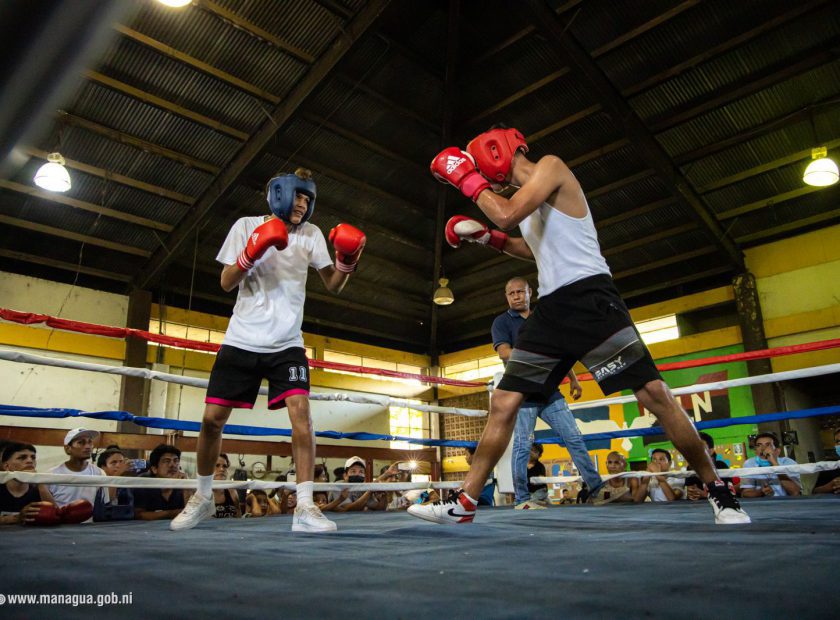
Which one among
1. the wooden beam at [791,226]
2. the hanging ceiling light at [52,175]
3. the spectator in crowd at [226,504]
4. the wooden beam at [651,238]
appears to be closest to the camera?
the spectator in crowd at [226,504]

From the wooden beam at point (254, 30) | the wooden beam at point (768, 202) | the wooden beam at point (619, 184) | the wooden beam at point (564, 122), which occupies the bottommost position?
the wooden beam at point (768, 202)

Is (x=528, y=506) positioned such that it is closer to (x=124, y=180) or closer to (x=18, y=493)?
(x=18, y=493)

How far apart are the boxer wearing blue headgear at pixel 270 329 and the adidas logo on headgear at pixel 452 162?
0.48 metres

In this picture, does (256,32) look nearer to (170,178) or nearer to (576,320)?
(170,178)

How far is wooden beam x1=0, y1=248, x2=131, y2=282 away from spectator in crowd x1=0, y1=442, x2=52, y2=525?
20.1ft

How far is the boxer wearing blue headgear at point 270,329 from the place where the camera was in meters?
2.05

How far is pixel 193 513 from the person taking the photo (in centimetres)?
209

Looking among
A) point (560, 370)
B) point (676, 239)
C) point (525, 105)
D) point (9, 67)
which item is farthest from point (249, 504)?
point (676, 239)

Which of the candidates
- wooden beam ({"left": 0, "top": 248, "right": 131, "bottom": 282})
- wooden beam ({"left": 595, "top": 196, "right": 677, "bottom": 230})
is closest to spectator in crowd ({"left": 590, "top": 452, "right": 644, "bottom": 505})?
wooden beam ({"left": 595, "top": 196, "right": 677, "bottom": 230})

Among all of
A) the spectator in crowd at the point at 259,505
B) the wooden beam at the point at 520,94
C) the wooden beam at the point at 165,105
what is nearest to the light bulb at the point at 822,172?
the wooden beam at the point at 520,94

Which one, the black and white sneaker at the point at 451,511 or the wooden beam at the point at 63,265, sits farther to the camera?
the wooden beam at the point at 63,265

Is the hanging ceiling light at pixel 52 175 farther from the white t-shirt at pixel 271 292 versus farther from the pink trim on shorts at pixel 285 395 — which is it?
the pink trim on shorts at pixel 285 395

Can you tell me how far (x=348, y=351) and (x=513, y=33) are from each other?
6.53 meters

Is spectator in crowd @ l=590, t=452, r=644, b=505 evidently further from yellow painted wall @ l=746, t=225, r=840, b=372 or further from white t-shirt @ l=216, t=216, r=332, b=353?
yellow painted wall @ l=746, t=225, r=840, b=372
